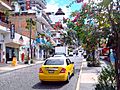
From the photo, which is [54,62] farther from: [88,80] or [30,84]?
[88,80]

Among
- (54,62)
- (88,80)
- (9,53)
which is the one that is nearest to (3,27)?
(9,53)

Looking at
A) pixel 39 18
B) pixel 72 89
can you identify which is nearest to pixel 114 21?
pixel 72 89

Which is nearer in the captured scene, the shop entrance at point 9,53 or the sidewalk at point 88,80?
the sidewalk at point 88,80

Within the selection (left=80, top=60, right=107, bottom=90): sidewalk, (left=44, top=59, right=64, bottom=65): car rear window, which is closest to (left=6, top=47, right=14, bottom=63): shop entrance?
(left=80, top=60, right=107, bottom=90): sidewalk

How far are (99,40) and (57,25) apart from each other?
2706mm

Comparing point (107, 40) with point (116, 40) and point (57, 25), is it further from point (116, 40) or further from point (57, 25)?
point (57, 25)

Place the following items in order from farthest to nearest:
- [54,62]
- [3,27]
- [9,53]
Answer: [9,53], [3,27], [54,62]

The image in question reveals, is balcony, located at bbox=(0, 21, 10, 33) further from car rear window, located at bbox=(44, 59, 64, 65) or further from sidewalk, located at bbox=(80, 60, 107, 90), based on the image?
car rear window, located at bbox=(44, 59, 64, 65)

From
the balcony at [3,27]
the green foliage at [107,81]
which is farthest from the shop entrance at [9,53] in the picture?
the green foliage at [107,81]

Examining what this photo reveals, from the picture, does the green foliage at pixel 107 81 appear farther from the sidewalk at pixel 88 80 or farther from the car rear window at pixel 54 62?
the car rear window at pixel 54 62

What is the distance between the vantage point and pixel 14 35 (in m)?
45.4

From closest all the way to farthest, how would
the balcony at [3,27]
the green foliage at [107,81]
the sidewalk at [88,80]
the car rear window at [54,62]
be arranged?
the green foliage at [107,81], the sidewalk at [88,80], the car rear window at [54,62], the balcony at [3,27]

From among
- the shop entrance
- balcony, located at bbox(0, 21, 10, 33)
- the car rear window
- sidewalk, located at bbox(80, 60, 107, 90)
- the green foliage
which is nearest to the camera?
the green foliage

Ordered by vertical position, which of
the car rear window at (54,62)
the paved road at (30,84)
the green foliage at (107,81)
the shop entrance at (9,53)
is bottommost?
the paved road at (30,84)
